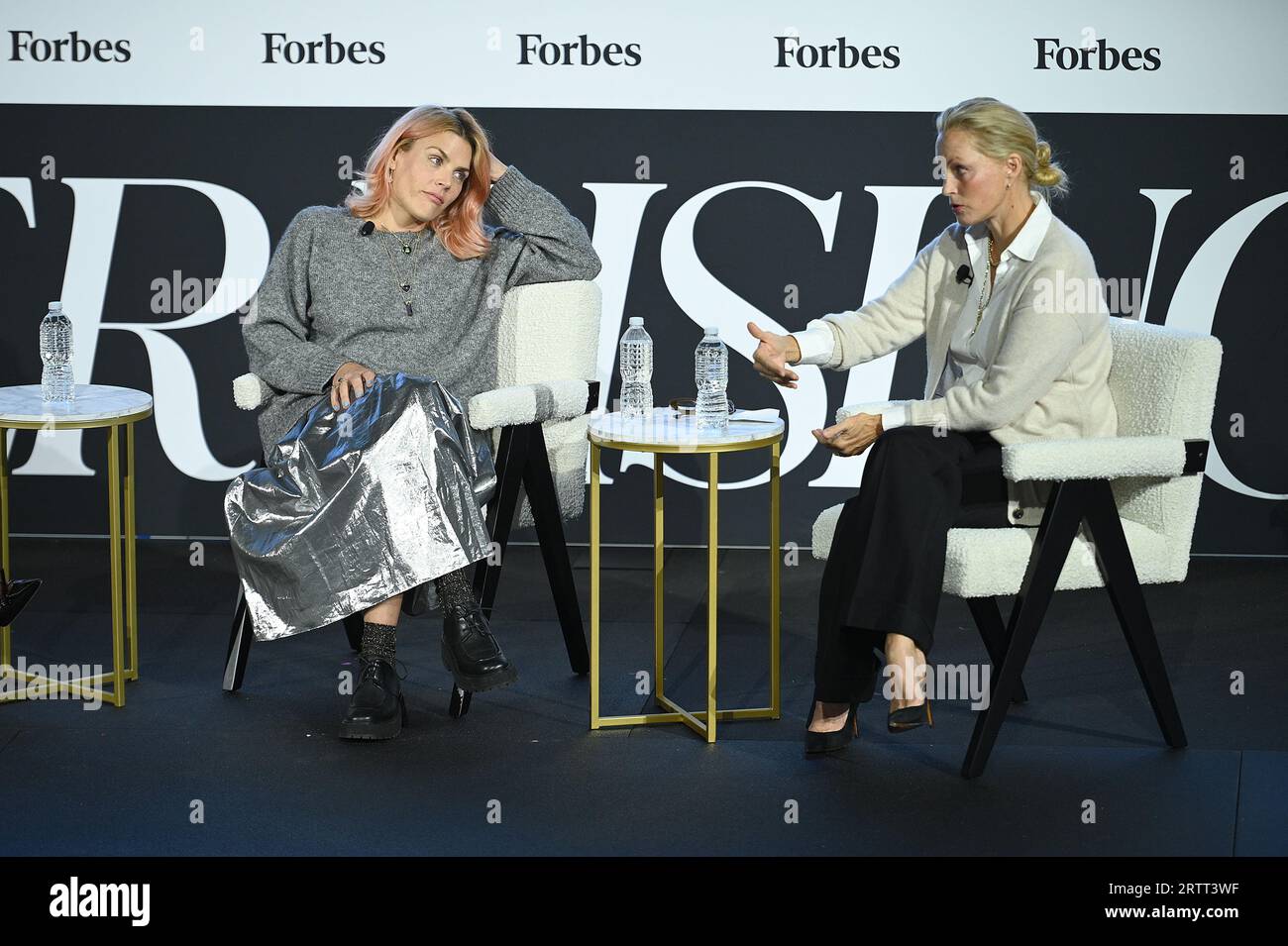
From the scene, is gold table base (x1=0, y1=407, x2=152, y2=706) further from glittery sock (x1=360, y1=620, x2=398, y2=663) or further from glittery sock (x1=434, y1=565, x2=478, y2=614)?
glittery sock (x1=434, y1=565, x2=478, y2=614)

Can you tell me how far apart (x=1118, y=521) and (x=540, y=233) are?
1.50 m

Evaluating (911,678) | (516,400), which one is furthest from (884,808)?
(516,400)

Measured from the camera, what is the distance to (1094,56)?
4.84 m

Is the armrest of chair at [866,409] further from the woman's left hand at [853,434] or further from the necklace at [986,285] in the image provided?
the necklace at [986,285]

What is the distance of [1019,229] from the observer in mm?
3383

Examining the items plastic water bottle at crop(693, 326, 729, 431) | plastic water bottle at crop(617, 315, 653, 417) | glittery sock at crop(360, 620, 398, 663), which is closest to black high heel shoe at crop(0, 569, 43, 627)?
glittery sock at crop(360, 620, 398, 663)

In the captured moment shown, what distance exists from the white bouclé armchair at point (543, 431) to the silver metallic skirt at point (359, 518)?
0.64 ft

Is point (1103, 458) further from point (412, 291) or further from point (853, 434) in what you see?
point (412, 291)

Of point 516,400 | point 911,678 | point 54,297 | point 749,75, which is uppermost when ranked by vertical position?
point 749,75
